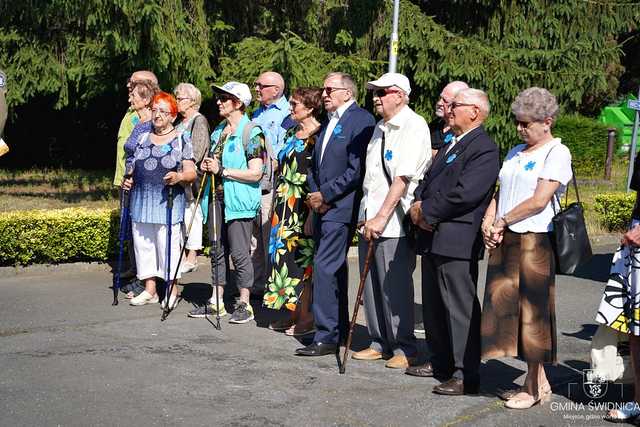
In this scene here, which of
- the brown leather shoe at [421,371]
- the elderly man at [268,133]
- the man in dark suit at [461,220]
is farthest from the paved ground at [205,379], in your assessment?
the elderly man at [268,133]

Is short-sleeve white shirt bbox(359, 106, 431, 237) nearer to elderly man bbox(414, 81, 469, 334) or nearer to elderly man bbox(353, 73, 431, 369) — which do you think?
elderly man bbox(353, 73, 431, 369)

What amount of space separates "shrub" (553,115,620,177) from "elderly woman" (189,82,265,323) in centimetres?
1891

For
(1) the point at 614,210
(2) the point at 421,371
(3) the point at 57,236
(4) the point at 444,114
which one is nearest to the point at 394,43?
(1) the point at 614,210

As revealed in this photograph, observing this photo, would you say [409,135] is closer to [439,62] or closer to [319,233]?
[319,233]

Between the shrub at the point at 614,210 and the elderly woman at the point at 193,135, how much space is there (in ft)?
24.7

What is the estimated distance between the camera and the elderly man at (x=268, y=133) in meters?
8.96

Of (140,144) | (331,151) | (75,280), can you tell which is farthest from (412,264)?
(75,280)

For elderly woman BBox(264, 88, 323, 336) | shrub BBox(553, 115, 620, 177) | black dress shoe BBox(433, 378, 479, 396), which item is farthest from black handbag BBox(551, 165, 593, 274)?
shrub BBox(553, 115, 620, 177)

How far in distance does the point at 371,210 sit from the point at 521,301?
142cm

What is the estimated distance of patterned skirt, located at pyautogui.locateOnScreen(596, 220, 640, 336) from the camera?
566 centimetres

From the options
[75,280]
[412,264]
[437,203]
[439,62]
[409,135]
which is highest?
[439,62]

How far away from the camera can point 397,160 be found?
265 inches

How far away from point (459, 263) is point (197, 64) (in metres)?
10.0

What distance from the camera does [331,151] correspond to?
7320mm
